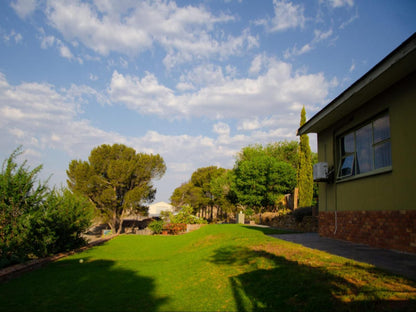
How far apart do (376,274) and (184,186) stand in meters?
43.7

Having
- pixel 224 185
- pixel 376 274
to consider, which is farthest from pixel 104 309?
pixel 224 185

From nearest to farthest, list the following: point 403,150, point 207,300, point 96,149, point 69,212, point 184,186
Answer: point 207,300
point 403,150
point 69,212
point 96,149
point 184,186

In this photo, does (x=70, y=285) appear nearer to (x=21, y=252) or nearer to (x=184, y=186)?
(x=21, y=252)

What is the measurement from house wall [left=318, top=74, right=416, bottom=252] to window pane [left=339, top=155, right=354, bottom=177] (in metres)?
0.29

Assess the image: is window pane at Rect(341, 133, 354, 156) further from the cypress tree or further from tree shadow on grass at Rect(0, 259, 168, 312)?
the cypress tree

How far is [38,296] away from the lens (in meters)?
4.92

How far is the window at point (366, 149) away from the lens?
23.4 feet

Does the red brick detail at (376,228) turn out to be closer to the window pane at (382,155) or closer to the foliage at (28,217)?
the window pane at (382,155)

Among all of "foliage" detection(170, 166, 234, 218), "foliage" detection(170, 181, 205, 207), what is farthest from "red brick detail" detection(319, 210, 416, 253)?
"foliage" detection(170, 181, 205, 207)

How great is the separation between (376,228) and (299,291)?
457 cm

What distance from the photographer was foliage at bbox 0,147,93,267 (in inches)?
→ 330

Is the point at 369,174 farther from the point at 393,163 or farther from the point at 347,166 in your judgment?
the point at 347,166

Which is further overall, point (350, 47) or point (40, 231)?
point (350, 47)

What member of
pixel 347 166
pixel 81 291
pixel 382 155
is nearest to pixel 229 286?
pixel 81 291
